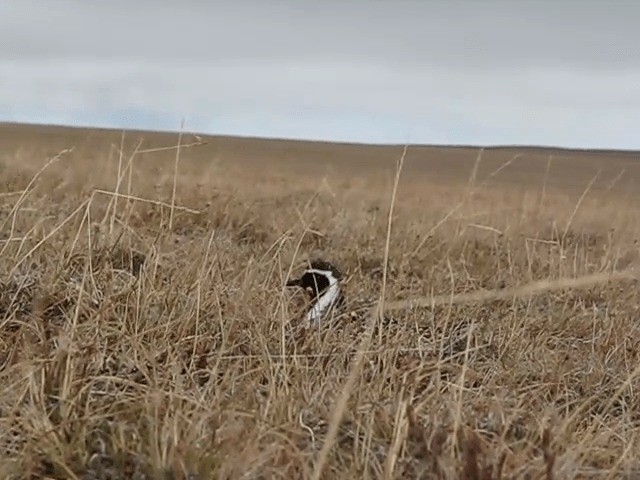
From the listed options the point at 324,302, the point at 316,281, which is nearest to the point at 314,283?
the point at 316,281

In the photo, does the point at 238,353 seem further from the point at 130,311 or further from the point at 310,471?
the point at 310,471

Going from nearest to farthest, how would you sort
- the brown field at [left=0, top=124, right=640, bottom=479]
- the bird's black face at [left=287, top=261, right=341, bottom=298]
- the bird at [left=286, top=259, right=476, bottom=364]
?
the brown field at [left=0, top=124, right=640, bottom=479] → the bird at [left=286, top=259, right=476, bottom=364] → the bird's black face at [left=287, top=261, right=341, bottom=298]

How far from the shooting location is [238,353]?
2336 millimetres

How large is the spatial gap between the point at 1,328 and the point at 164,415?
74cm

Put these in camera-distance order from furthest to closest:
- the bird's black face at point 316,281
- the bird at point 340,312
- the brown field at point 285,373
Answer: the bird's black face at point 316,281
the bird at point 340,312
the brown field at point 285,373

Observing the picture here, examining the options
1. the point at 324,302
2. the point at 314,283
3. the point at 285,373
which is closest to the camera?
the point at 285,373

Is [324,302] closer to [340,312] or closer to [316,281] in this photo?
[340,312]

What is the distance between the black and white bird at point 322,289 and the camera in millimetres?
2736

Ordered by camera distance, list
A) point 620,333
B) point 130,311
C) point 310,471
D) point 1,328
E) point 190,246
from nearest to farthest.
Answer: point 310,471, point 1,328, point 130,311, point 620,333, point 190,246

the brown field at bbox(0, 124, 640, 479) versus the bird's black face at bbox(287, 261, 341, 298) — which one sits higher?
the bird's black face at bbox(287, 261, 341, 298)

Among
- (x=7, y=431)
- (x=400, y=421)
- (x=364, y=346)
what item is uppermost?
(x=364, y=346)

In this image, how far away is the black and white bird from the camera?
8.98 feet

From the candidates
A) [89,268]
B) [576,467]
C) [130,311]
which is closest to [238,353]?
[130,311]

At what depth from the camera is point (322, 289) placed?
293cm
